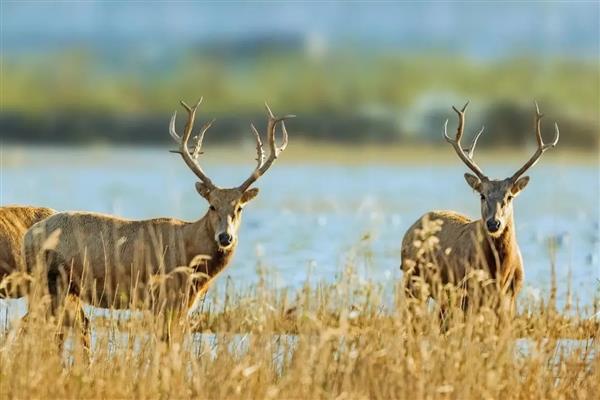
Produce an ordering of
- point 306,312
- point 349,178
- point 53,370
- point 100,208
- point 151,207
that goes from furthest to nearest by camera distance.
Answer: point 349,178 < point 151,207 < point 100,208 < point 53,370 < point 306,312

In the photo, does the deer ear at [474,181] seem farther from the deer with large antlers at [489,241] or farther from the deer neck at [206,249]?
the deer neck at [206,249]

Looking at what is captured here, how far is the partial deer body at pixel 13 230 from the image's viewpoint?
13.9 m

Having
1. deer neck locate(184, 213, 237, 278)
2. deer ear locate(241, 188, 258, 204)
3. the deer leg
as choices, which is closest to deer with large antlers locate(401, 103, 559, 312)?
deer ear locate(241, 188, 258, 204)

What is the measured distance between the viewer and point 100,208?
105ft

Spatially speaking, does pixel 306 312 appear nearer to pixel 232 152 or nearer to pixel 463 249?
pixel 463 249

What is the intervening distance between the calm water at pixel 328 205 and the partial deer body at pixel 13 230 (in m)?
1.11

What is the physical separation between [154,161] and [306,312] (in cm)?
6187

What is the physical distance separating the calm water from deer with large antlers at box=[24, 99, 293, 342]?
497 mm

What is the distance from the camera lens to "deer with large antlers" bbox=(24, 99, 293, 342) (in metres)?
12.0

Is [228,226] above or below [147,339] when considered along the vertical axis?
above

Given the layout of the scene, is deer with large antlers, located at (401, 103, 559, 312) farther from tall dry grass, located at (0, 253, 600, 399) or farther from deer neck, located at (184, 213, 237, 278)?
tall dry grass, located at (0, 253, 600, 399)

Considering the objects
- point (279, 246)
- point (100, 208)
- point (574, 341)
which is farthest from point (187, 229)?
point (100, 208)

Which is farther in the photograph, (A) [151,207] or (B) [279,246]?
(A) [151,207]

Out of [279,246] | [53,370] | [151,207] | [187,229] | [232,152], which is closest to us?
[53,370]
